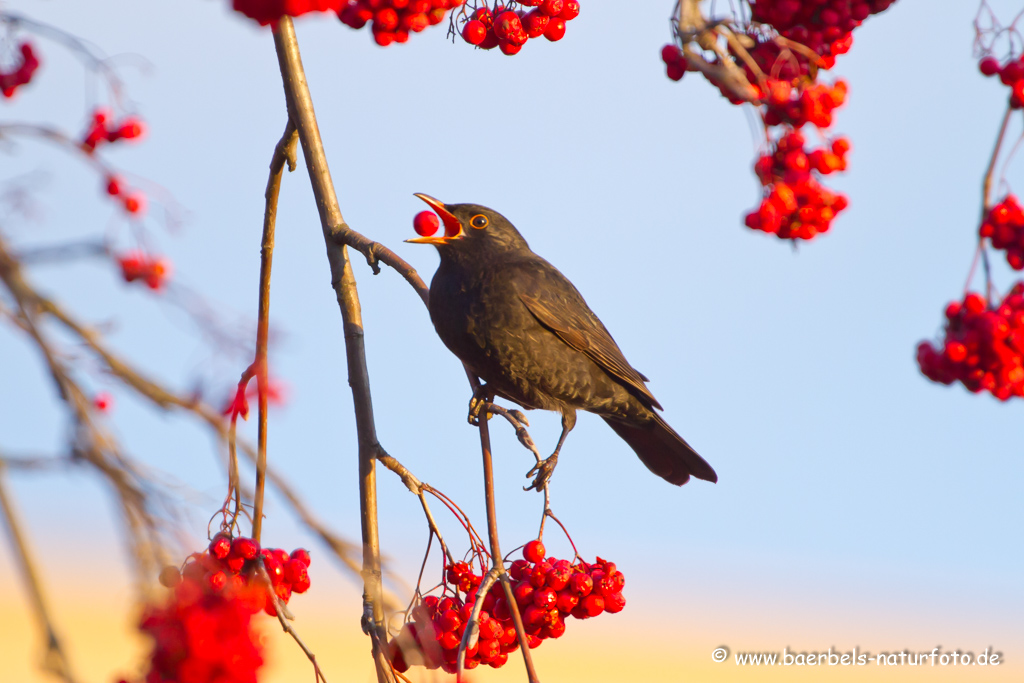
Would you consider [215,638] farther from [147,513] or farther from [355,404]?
[355,404]

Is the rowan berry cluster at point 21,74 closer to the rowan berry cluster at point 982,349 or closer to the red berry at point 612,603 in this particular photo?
the red berry at point 612,603

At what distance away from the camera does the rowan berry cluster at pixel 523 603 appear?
2.97 metres

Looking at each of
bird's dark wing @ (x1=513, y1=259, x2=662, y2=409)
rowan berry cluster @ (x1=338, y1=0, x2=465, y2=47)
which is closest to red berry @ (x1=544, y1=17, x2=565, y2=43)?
rowan berry cluster @ (x1=338, y1=0, x2=465, y2=47)

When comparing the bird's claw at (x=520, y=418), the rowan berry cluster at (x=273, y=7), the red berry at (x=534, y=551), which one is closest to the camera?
the rowan berry cluster at (x=273, y=7)

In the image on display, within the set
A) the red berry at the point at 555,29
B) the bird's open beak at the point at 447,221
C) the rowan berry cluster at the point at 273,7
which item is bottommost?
the rowan berry cluster at the point at 273,7

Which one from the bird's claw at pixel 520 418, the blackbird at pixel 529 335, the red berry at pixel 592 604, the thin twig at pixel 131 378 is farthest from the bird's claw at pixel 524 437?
the thin twig at pixel 131 378

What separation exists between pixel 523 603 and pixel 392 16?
1891 mm

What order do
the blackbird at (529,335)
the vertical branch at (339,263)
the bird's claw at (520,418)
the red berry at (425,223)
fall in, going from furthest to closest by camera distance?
the blackbird at (529,335) → the red berry at (425,223) → the bird's claw at (520,418) → the vertical branch at (339,263)

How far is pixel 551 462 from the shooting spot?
4668 millimetres

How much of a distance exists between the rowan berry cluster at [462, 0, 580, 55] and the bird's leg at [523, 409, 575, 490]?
6.12 ft

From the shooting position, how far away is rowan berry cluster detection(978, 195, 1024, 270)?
6.12 feet

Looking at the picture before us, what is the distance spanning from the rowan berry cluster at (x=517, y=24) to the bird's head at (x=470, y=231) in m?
1.59

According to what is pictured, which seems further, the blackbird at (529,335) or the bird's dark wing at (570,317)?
the bird's dark wing at (570,317)

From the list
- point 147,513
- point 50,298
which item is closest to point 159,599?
point 147,513
